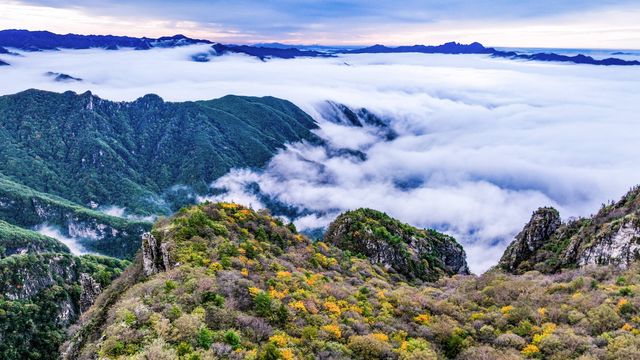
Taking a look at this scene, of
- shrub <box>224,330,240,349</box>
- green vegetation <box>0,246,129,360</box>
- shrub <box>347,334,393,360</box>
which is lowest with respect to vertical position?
green vegetation <box>0,246,129,360</box>

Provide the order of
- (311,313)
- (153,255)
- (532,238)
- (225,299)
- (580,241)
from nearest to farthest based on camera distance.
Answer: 1. (225,299)
2. (311,313)
3. (153,255)
4. (580,241)
5. (532,238)

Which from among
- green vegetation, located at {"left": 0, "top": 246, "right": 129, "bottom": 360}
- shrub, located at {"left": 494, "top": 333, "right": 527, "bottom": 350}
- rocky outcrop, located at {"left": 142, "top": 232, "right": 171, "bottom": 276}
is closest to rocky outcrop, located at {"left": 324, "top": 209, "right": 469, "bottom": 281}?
rocky outcrop, located at {"left": 142, "top": 232, "right": 171, "bottom": 276}

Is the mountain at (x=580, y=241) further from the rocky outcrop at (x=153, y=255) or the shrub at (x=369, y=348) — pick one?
the rocky outcrop at (x=153, y=255)

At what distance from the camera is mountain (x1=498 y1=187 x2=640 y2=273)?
5472 centimetres

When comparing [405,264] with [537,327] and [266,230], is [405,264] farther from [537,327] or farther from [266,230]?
[537,327]

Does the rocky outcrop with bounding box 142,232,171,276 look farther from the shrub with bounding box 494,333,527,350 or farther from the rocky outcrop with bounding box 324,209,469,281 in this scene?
the rocky outcrop with bounding box 324,209,469,281

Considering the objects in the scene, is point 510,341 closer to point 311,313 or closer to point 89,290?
point 311,313

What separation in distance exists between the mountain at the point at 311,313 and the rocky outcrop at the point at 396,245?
23.0 meters

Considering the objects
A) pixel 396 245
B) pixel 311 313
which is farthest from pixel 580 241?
pixel 311 313

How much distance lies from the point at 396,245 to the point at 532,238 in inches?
937

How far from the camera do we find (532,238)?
77062mm

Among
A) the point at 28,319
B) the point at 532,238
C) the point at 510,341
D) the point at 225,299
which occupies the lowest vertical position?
the point at 28,319

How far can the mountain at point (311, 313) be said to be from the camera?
24.8 m

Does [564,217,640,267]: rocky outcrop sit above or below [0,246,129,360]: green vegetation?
above
